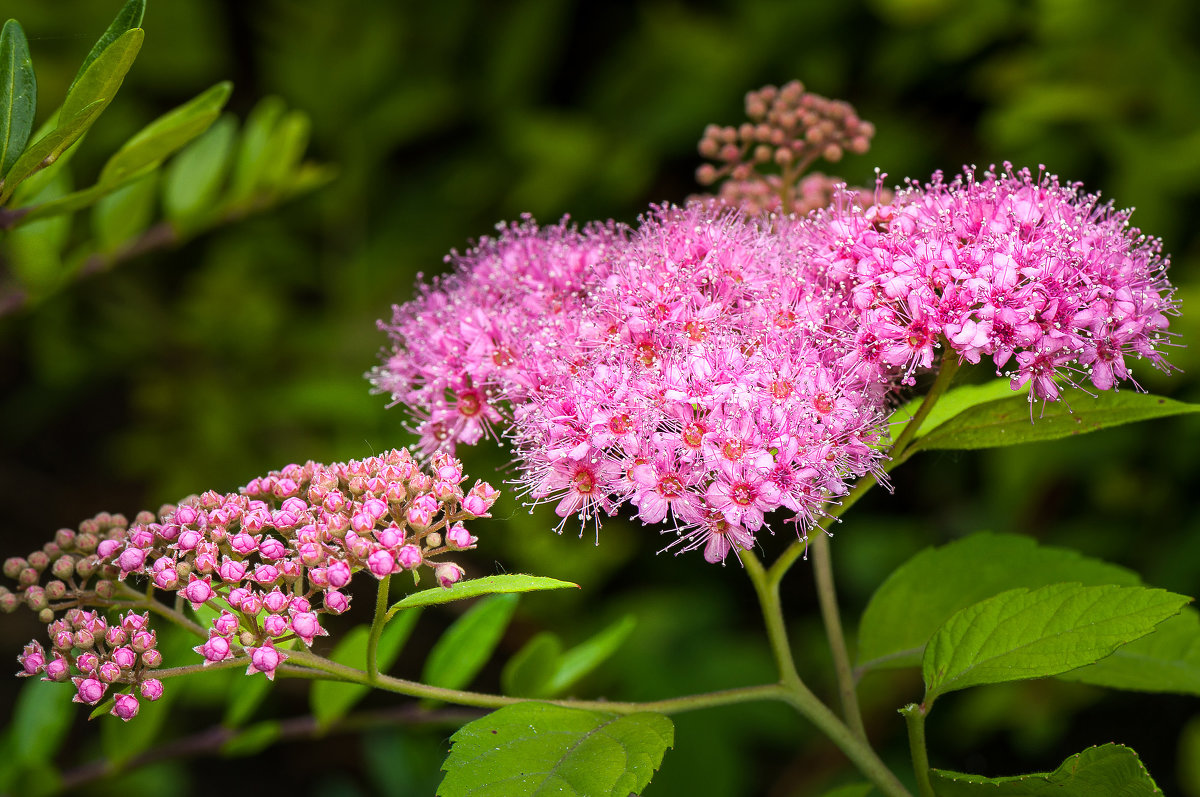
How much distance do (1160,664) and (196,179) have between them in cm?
166

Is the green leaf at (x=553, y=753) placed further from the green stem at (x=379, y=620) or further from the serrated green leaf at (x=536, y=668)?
the serrated green leaf at (x=536, y=668)

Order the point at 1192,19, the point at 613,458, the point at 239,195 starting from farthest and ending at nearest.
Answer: the point at 1192,19
the point at 239,195
the point at 613,458

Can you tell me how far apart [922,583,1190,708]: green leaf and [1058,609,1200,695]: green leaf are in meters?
0.25

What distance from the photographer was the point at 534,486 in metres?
1.16

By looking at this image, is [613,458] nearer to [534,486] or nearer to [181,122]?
[534,486]

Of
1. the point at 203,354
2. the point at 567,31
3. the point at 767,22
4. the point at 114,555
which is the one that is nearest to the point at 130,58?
the point at 114,555

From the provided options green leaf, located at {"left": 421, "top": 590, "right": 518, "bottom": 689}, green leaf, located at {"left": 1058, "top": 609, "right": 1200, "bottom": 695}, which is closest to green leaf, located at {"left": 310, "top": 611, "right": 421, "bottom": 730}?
green leaf, located at {"left": 421, "top": 590, "right": 518, "bottom": 689}

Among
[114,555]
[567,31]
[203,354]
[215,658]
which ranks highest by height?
[567,31]

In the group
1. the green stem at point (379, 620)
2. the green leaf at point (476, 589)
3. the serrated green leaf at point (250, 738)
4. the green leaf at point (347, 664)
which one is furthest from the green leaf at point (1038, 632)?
the serrated green leaf at point (250, 738)

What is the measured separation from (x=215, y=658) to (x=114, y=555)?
22 cm

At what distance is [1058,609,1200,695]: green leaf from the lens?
1.27m

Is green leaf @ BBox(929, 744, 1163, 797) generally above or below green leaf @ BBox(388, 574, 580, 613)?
below

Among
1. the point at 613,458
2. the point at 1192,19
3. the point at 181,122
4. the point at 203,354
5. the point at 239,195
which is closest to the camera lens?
the point at 613,458

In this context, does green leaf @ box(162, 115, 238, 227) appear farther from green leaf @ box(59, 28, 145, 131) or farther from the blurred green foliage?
the blurred green foliage
